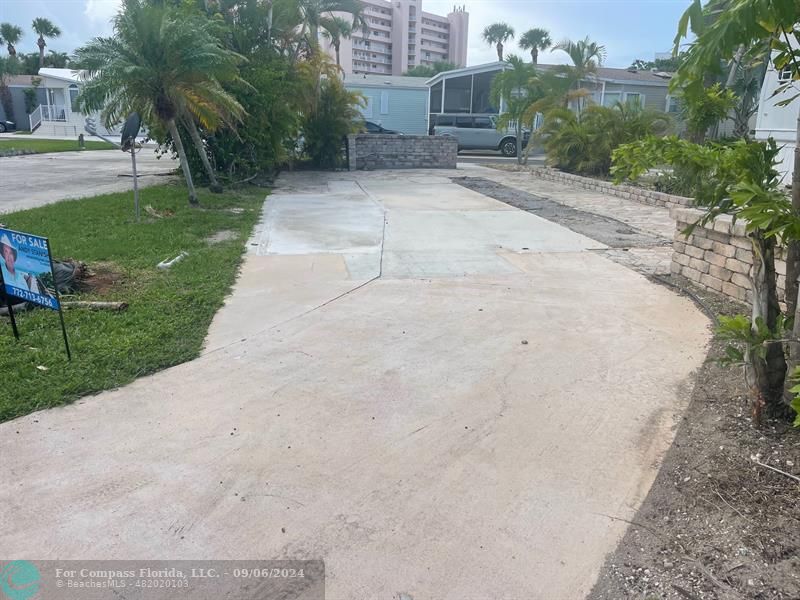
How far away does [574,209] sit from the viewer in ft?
43.0

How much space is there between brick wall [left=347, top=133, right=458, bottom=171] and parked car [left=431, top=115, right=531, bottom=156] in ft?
24.4

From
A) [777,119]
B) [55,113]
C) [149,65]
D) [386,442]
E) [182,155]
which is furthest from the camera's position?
[55,113]

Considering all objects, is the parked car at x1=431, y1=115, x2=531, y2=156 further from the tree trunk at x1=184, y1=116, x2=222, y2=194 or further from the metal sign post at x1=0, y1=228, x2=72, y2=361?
the metal sign post at x1=0, y1=228, x2=72, y2=361

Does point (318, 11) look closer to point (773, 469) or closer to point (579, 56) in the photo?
point (579, 56)

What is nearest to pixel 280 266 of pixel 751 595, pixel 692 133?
pixel 751 595

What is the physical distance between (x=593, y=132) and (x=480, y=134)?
1252 centimetres

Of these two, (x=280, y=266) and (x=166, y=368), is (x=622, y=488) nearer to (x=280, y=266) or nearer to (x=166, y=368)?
(x=166, y=368)

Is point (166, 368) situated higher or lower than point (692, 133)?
lower

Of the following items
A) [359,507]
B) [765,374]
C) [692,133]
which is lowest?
[359,507]

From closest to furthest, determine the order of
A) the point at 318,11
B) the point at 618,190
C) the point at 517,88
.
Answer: the point at 618,190 → the point at 318,11 → the point at 517,88

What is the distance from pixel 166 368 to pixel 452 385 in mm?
2123

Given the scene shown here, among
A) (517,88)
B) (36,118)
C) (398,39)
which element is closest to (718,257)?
(517,88)

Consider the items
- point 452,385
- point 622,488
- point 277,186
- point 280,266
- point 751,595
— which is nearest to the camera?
point 751,595
